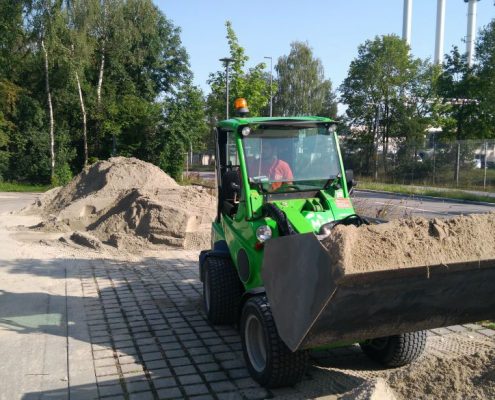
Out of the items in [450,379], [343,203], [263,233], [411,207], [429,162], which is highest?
[429,162]

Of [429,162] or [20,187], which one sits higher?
[429,162]

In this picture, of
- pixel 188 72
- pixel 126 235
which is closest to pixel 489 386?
pixel 126 235

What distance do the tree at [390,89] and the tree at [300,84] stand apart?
26195 millimetres

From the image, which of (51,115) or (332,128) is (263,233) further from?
(51,115)

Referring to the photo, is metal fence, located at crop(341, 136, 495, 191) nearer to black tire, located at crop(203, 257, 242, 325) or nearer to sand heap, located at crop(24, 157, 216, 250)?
sand heap, located at crop(24, 157, 216, 250)

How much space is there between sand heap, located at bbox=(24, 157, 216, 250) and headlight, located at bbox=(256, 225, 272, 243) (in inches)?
248

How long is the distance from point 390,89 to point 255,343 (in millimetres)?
31737

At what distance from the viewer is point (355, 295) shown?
133 inches

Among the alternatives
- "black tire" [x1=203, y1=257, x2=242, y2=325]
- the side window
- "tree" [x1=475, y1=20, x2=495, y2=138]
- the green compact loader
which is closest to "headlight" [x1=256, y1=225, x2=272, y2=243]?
the green compact loader

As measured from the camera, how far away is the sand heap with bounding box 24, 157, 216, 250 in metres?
10.9

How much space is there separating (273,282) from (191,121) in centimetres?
2881

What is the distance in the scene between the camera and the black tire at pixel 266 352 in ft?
13.1

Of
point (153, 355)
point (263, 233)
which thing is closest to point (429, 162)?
point (263, 233)

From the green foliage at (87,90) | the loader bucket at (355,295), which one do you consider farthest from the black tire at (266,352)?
the green foliage at (87,90)
